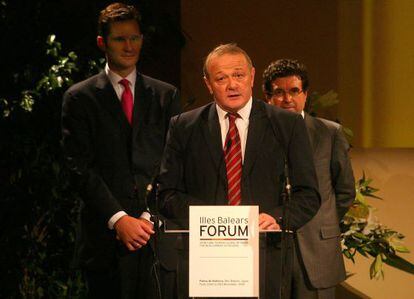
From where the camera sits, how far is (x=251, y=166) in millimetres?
2598

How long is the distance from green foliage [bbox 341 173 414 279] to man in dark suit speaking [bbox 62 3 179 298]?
54.8 inches

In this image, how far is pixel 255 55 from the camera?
4977 millimetres

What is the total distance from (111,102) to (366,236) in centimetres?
171

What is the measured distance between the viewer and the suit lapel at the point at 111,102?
332 centimetres

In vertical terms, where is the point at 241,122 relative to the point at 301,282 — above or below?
above

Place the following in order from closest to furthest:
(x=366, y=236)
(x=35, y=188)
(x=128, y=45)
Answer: (x=128, y=45), (x=366, y=236), (x=35, y=188)

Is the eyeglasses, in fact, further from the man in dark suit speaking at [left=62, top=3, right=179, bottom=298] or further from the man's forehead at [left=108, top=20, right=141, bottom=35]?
the man's forehead at [left=108, top=20, right=141, bottom=35]

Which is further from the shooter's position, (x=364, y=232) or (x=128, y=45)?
(x=364, y=232)

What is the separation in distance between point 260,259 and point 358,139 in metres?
2.56

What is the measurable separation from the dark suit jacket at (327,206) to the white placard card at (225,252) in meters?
1.24

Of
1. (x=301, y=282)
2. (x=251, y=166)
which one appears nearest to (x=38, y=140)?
(x=301, y=282)

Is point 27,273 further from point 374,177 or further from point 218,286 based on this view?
point 218,286

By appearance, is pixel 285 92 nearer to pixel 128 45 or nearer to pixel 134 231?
pixel 128 45

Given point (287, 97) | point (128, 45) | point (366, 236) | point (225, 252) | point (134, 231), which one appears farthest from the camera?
point (366, 236)
